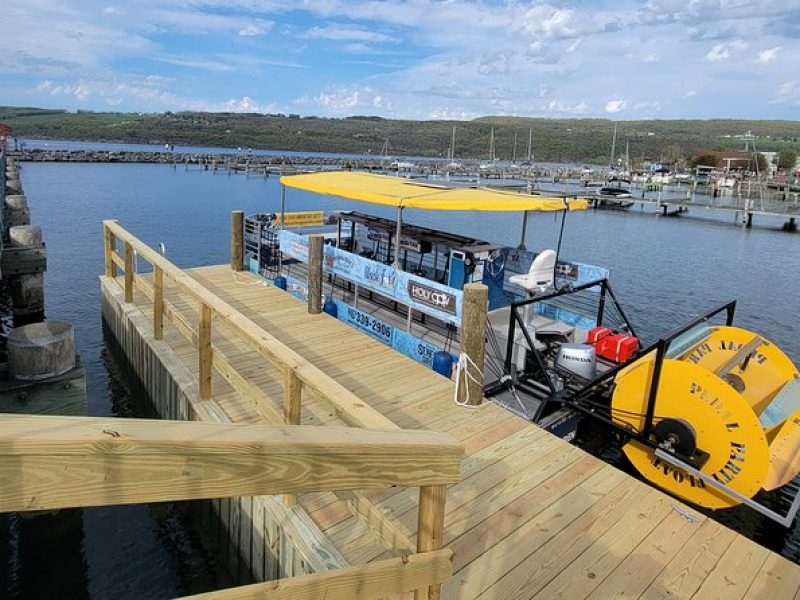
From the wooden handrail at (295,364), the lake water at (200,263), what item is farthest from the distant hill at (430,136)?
the wooden handrail at (295,364)

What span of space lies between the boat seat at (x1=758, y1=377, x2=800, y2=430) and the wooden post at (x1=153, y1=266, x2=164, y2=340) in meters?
7.69

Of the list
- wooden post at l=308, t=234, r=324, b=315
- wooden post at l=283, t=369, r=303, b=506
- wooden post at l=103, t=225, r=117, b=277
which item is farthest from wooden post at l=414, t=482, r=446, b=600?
wooden post at l=103, t=225, r=117, b=277

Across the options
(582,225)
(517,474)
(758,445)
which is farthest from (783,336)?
(582,225)

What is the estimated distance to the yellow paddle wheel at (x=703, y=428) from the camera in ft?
18.3

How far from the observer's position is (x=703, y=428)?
5812mm

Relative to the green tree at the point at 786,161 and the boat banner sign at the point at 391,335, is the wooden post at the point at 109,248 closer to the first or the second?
the boat banner sign at the point at 391,335

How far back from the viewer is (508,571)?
392cm

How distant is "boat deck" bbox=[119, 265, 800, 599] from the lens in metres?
3.89

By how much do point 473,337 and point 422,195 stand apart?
3415mm

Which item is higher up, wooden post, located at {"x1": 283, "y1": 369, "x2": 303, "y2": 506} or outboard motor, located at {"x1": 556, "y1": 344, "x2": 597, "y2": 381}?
wooden post, located at {"x1": 283, "y1": 369, "x2": 303, "y2": 506}

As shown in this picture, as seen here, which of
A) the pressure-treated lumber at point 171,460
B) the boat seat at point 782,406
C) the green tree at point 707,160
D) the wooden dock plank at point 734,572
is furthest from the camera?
the green tree at point 707,160

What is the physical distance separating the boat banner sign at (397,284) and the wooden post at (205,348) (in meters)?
3.25

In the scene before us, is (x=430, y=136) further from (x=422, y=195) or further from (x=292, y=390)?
(x=292, y=390)

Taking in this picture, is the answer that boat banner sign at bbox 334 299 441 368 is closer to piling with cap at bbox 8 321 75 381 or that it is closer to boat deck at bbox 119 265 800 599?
boat deck at bbox 119 265 800 599
